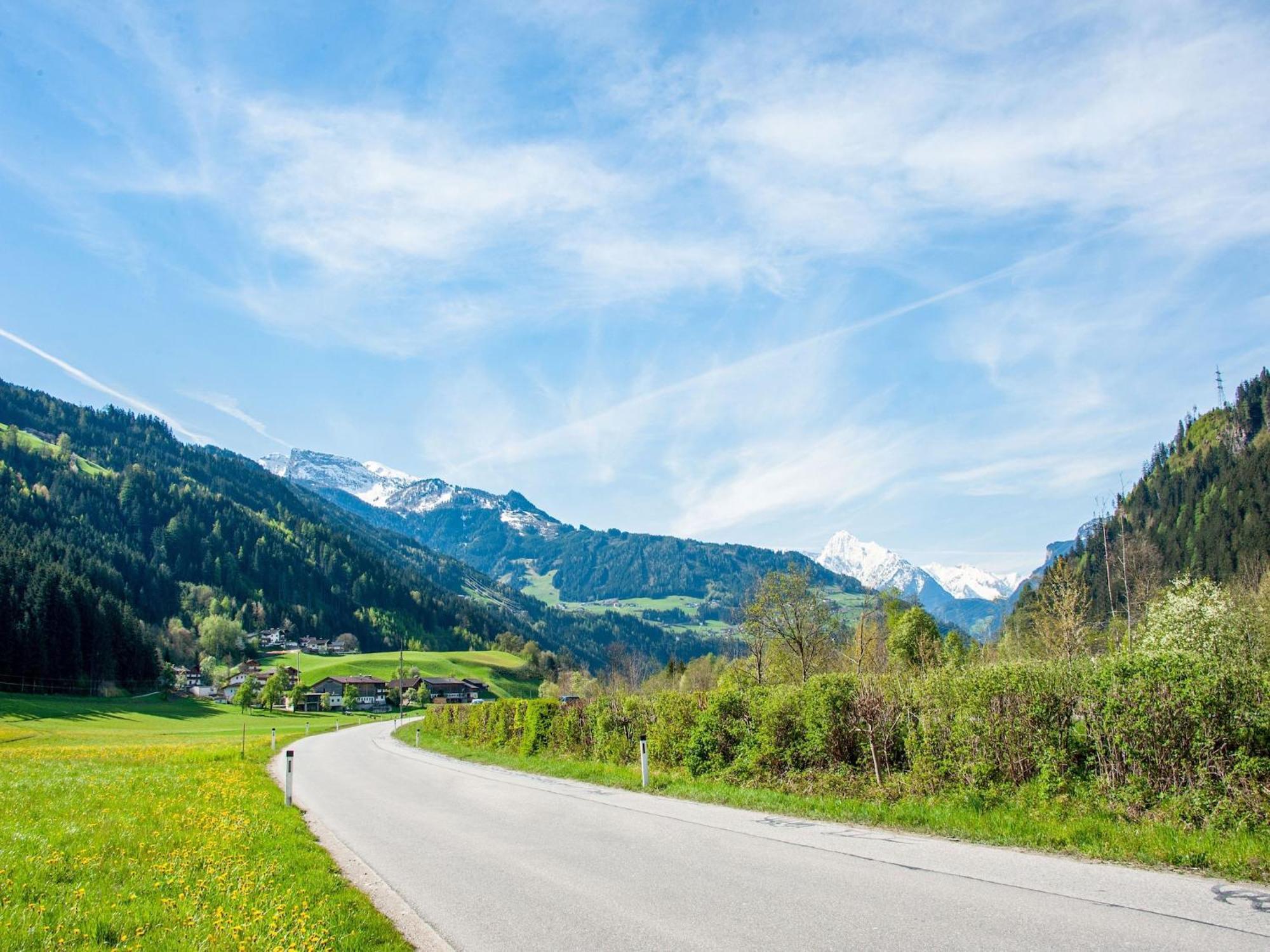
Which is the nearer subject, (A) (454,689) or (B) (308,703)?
(B) (308,703)

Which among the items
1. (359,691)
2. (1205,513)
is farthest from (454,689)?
(1205,513)

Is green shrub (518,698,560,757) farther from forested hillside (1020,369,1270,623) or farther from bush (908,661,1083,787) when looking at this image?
forested hillside (1020,369,1270,623)

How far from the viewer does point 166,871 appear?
960 cm

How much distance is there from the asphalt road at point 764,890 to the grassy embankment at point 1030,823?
49cm

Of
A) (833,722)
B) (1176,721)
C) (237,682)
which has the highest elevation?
(1176,721)

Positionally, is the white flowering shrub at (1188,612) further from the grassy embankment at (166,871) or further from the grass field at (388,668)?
the grass field at (388,668)

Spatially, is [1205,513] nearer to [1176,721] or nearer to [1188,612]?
[1188,612]

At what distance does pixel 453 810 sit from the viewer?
1734cm

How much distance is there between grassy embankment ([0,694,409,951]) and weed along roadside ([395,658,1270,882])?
8.60m

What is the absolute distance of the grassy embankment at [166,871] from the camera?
718 centimetres

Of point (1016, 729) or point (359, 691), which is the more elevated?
point (1016, 729)

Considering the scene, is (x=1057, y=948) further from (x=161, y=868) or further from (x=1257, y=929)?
(x=161, y=868)

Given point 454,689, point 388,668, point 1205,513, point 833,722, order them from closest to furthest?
point 833,722
point 1205,513
point 454,689
point 388,668

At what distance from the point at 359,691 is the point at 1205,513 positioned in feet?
547
